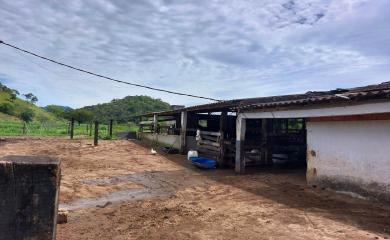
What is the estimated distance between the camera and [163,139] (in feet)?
83.9

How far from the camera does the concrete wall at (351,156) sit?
837 cm

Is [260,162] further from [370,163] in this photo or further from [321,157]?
[370,163]

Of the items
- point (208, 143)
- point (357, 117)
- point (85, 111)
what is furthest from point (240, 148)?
point (85, 111)

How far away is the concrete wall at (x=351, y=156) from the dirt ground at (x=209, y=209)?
14.5 inches

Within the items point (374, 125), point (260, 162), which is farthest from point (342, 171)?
point (260, 162)

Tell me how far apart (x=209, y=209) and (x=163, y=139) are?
58.6 feet

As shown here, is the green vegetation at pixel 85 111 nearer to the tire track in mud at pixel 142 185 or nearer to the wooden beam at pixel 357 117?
the tire track in mud at pixel 142 185

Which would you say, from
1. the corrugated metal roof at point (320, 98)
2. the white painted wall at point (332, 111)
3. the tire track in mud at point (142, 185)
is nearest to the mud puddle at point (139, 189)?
the tire track in mud at point (142, 185)

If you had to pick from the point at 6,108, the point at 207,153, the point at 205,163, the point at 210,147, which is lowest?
the point at 205,163

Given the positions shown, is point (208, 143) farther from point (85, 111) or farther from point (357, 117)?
point (85, 111)

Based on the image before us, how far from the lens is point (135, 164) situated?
16.2m

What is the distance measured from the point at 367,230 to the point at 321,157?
4166 millimetres

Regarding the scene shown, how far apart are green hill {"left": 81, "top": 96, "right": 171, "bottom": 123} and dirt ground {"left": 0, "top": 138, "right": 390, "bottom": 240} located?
Result: 213 feet

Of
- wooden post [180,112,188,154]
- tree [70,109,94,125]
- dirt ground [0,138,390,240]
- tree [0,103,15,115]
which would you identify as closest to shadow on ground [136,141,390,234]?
dirt ground [0,138,390,240]
